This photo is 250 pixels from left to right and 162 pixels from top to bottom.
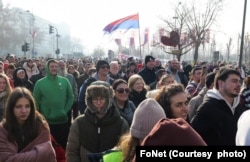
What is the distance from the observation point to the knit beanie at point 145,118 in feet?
9.46

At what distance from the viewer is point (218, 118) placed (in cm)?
447

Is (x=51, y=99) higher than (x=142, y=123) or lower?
lower

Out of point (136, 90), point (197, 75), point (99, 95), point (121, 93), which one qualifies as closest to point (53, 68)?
point (136, 90)

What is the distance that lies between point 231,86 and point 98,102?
165 cm

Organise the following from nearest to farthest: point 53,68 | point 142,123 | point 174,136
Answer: point 174,136 < point 142,123 < point 53,68

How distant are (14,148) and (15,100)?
0.59 metres

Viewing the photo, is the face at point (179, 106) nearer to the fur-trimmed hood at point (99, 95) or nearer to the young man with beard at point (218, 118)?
the young man with beard at point (218, 118)

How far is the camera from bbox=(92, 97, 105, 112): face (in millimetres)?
4457

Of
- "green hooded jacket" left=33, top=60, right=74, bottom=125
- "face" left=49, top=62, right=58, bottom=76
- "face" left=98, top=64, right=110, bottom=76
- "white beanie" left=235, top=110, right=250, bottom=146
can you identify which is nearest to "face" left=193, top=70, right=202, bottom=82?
"face" left=98, top=64, right=110, bottom=76

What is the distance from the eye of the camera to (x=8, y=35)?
88875 millimetres

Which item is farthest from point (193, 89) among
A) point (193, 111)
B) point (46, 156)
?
point (46, 156)

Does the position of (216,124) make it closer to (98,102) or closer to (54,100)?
(98,102)

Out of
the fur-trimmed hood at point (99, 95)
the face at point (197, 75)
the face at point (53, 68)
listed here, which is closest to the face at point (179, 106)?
the fur-trimmed hood at point (99, 95)

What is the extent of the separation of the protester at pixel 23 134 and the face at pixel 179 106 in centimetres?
127
